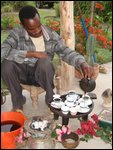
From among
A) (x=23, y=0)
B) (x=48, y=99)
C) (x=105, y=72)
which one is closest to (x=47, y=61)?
(x=48, y=99)

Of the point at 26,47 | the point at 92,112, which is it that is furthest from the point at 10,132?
the point at 92,112

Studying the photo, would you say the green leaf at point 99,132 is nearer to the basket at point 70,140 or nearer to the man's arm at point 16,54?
the basket at point 70,140

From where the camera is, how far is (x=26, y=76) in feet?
11.9

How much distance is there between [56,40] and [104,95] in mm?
965

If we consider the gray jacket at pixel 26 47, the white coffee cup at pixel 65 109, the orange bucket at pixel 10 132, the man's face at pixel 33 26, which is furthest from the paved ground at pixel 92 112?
the man's face at pixel 33 26

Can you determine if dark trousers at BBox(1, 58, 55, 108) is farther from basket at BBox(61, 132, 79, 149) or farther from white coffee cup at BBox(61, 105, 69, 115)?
basket at BBox(61, 132, 79, 149)

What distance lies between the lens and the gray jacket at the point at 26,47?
136 inches

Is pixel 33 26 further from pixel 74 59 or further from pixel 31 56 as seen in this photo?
pixel 74 59

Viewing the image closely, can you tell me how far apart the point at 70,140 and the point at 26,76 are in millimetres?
992

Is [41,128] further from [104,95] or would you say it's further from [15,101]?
[104,95]

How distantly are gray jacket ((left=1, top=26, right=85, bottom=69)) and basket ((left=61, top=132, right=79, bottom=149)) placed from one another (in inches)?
32.0

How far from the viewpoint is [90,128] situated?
3.28 metres

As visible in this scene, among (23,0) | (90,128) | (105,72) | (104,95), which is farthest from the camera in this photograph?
(23,0)

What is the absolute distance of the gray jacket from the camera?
346 centimetres
